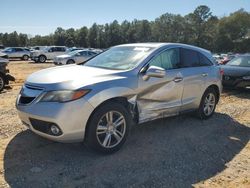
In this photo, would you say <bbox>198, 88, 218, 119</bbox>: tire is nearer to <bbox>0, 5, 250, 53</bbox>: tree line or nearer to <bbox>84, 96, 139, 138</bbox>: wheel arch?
<bbox>84, 96, 139, 138</bbox>: wheel arch

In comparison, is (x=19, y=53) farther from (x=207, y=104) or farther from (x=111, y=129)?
(x=111, y=129)

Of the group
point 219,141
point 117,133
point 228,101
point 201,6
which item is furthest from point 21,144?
point 201,6

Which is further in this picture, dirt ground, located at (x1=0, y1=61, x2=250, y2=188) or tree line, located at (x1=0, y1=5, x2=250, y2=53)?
tree line, located at (x1=0, y1=5, x2=250, y2=53)

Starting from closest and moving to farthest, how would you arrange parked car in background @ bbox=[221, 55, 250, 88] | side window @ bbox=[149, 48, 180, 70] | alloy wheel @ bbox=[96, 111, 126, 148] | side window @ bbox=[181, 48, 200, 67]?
1. alloy wheel @ bbox=[96, 111, 126, 148]
2. side window @ bbox=[149, 48, 180, 70]
3. side window @ bbox=[181, 48, 200, 67]
4. parked car in background @ bbox=[221, 55, 250, 88]

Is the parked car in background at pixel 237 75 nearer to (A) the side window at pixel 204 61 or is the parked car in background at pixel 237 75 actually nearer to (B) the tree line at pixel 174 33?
(A) the side window at pixel 204 61

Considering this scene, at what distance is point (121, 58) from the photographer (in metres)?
6.18

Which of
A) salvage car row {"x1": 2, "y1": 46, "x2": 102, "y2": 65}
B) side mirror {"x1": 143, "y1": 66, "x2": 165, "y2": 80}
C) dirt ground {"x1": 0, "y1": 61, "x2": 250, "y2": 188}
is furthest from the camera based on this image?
salvage car row {"x1": 2, "y1": 46, "x2": 102, "y2": 65}

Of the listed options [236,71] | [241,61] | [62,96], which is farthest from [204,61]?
[241,61]

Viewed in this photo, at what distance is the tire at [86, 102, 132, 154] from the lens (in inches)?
197

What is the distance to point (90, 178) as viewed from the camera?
4.52 meters

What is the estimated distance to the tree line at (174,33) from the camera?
10206 centimetres

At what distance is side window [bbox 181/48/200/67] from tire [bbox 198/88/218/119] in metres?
0.74

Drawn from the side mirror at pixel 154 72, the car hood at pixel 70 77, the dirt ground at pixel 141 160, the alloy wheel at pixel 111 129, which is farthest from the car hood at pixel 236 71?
the alloy wheel at pixel 111 129

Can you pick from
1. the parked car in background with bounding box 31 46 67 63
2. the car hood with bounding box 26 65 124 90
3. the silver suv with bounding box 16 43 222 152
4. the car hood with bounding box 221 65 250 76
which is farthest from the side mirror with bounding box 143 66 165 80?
the parked car in background with bounding box 31 46 67 63
